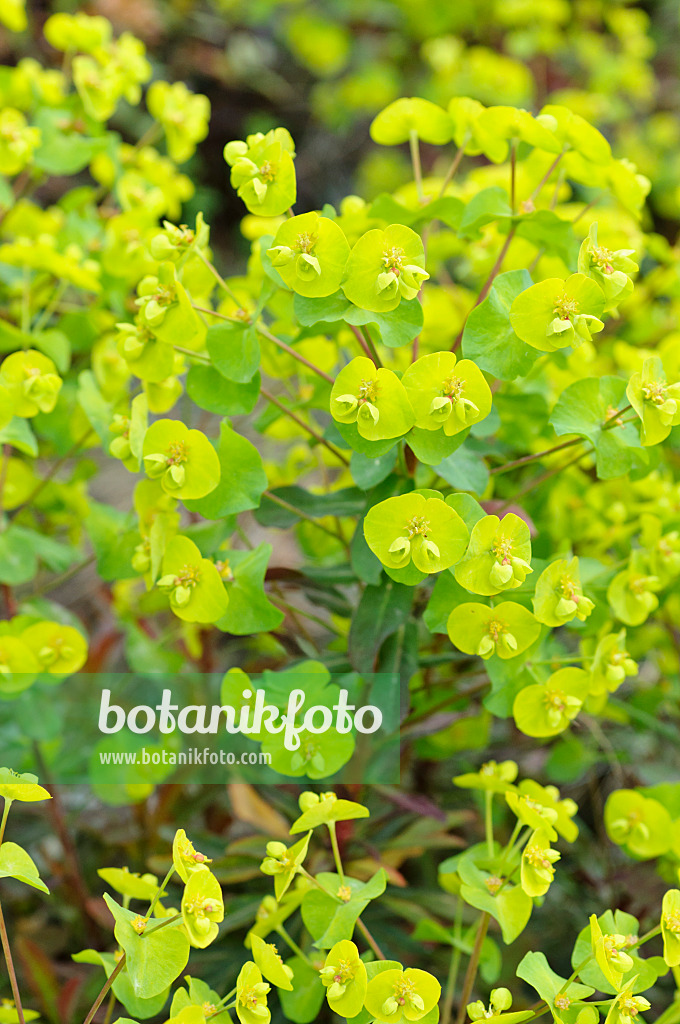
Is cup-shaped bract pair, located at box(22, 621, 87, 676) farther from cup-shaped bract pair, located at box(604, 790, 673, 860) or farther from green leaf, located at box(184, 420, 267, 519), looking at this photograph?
cup-shaped bract pair, located at box(604, 790, 673, 860)

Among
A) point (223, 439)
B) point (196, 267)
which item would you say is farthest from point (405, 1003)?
point (196, 267)

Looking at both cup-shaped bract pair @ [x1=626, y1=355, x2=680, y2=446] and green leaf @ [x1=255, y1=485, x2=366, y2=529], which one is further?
green leaf @ [x1=255, y1=485, x2=366, y2=529]

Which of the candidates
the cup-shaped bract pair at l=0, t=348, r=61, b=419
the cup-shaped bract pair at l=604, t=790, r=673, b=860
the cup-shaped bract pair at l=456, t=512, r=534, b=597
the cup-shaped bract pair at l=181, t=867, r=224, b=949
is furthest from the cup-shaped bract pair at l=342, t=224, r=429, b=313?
the cup-shaped bract pair at l=604, t=790, r=673, b=860

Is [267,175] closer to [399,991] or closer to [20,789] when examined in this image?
[20,789]

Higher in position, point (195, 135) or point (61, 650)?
point (195, 135)

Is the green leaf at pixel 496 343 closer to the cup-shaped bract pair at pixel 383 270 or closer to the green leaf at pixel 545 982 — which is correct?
the cup-shaped bract pair at pixel 383 270

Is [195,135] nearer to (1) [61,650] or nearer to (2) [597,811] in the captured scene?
(1) [61,650]

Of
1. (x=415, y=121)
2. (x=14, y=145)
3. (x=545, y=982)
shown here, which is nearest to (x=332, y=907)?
(x=545, y=982)
